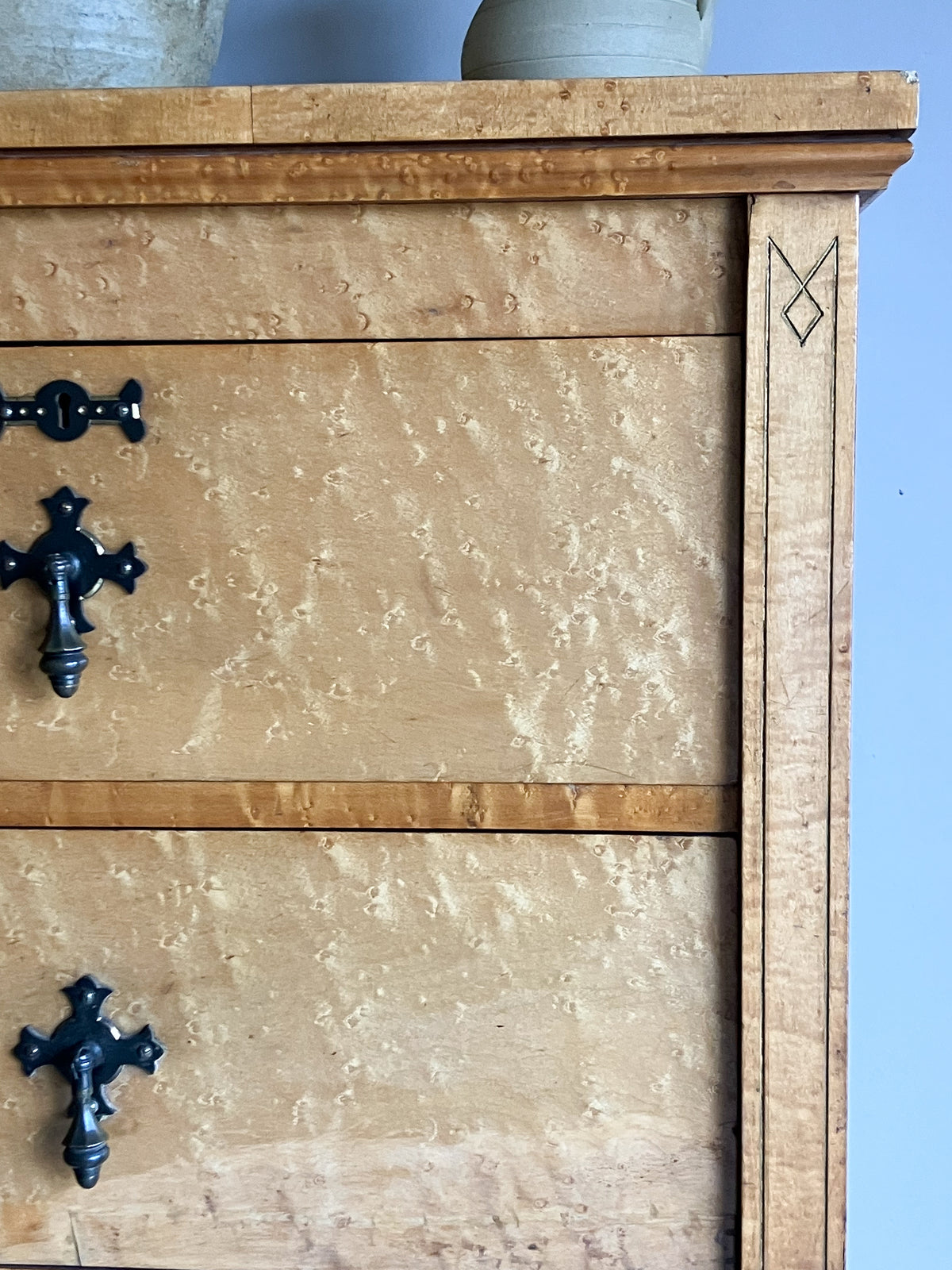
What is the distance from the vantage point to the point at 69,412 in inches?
20.3

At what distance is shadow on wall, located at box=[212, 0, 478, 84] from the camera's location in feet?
2.81

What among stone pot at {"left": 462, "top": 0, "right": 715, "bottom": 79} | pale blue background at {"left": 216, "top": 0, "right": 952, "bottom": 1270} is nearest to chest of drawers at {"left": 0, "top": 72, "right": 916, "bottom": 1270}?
stone pot at {"left": 462, "top": 0, "right": 715, "bottom": 79}

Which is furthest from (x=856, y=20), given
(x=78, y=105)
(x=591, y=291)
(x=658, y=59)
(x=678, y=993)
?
(x=678, y=993)

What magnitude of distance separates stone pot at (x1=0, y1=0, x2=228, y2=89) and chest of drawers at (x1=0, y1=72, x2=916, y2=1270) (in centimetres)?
8

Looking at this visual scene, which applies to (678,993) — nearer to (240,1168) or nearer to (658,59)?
(240,1168)

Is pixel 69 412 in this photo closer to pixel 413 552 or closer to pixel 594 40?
pixel 413 552

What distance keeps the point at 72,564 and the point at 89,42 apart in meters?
0.26

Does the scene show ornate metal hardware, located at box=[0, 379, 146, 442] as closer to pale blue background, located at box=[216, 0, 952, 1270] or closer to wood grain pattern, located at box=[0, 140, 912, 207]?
wood grain pattern, located at box=[0, 140, 912, 207]

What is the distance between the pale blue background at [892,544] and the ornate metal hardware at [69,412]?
1.59 feet

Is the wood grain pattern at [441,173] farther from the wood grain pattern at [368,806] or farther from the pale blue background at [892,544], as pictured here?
the pale blue background at [892,544]

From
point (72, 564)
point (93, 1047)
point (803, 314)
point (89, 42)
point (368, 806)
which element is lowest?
point (93, 1047)

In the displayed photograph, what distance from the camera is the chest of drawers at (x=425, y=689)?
50 cm

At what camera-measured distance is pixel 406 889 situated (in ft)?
1.73

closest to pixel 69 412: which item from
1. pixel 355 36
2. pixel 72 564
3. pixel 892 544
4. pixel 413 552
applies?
pixel 72 564
